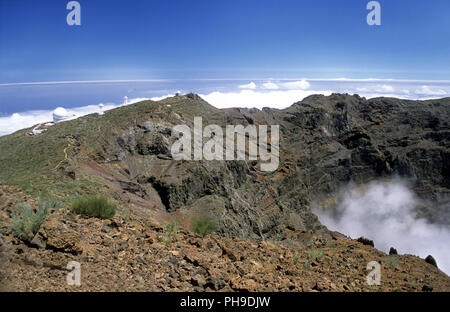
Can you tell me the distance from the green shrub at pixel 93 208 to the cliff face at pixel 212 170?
197cm

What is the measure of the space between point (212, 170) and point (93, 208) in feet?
46.5

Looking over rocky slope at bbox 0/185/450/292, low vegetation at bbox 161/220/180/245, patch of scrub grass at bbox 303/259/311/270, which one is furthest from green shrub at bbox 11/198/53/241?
patch of scrub grass at bbox 303/259/311/270

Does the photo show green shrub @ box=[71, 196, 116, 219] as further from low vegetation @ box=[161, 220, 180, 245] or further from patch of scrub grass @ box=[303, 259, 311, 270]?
patch of scrub grass @ box=[303, 259, 311, 270]

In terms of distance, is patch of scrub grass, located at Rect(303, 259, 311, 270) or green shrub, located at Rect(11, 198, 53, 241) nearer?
green shrub, located at Rect(11, 198, 53, 241)

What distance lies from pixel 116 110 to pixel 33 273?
21.0 m

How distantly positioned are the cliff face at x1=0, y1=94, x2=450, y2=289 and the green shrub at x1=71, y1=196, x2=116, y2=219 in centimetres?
197

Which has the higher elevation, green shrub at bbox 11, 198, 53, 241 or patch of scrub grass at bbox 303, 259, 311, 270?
green shrub at bbox 11, 198, 53, 241

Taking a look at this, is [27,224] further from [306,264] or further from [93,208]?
[306,264]

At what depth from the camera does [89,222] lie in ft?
23.0

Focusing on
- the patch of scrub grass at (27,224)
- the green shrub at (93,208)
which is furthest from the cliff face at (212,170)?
the patch of scrub grass at (27,224)

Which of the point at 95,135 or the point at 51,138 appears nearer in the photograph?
the point at 51,138

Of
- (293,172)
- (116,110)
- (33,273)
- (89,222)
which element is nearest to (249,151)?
(293,172)

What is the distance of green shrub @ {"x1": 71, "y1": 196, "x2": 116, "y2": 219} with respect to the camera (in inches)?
293
